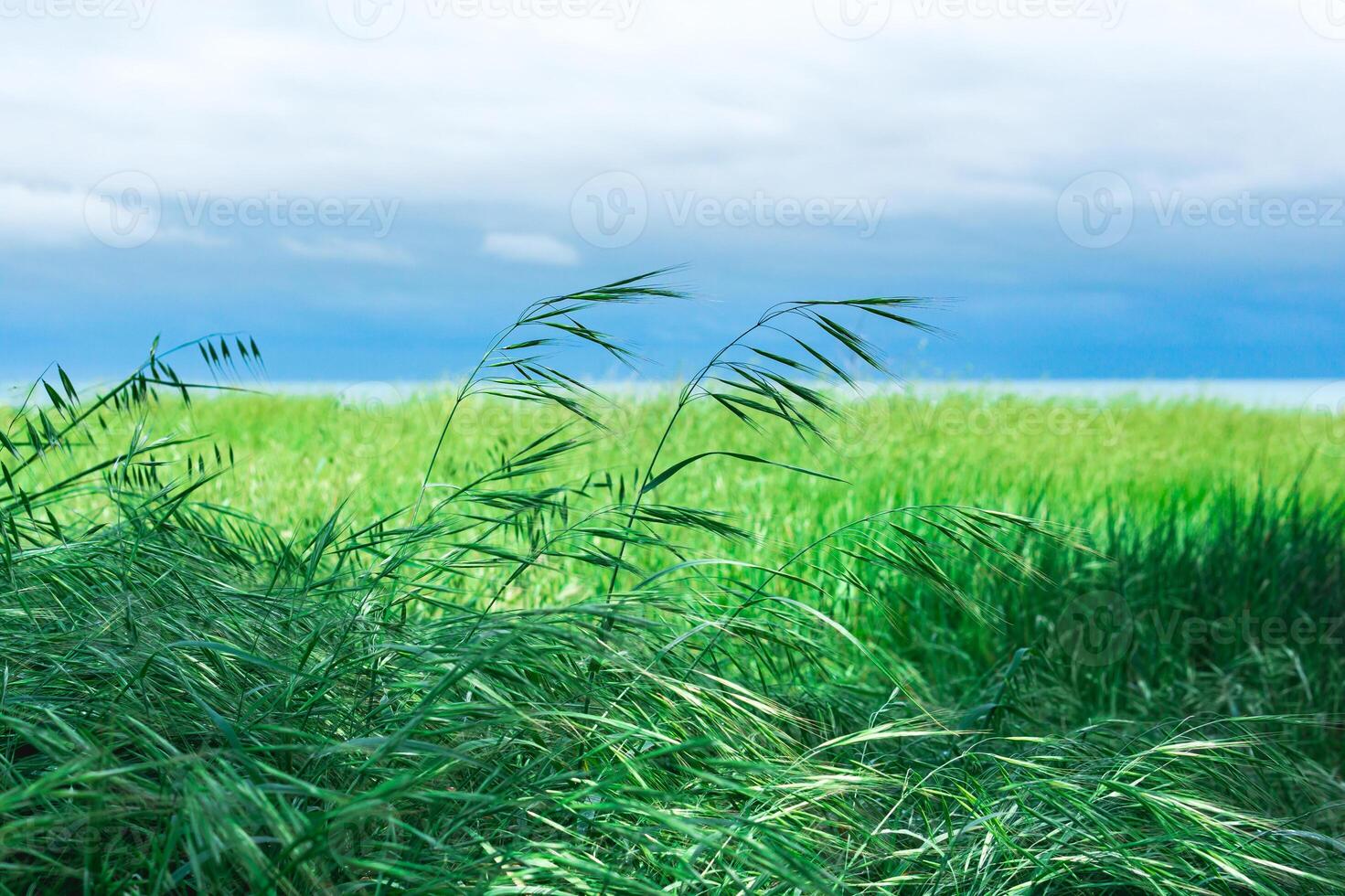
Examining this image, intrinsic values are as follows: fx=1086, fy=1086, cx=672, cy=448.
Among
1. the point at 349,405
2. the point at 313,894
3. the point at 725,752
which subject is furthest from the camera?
the point at 349,405

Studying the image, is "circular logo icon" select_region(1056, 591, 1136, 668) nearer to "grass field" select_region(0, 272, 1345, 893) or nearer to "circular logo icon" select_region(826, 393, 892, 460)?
Answer: "grass field" select_region(0, 272, 1345, 893)

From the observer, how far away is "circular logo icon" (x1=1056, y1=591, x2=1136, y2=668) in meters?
4.40

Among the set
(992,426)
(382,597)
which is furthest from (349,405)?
(382,597)

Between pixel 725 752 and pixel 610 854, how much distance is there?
1.15ft

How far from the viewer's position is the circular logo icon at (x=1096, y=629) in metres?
4.40

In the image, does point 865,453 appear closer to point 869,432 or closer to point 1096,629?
point 869,432

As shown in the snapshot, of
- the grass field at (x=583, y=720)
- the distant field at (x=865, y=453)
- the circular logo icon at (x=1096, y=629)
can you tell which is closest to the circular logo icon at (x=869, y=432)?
the distant field at (x=865, y=453)

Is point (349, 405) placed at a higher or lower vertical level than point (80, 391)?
lower

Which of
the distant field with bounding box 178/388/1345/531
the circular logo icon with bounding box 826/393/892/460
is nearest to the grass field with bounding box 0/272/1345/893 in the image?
the distant field with bounding box 178/388/1345/531

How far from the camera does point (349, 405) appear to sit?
30.0ft

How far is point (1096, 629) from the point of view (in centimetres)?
458

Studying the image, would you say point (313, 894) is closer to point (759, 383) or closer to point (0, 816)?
point (0, 816)
